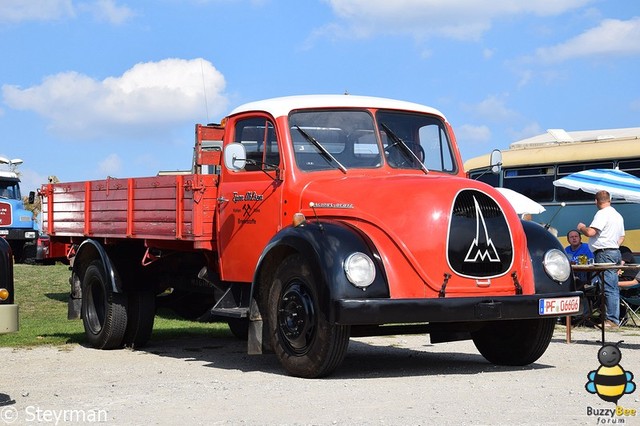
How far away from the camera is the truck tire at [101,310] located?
11.9m

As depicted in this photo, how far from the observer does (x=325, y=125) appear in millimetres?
9914

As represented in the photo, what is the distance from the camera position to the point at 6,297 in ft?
24.9

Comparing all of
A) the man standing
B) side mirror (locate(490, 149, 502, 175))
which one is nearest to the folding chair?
the man standing

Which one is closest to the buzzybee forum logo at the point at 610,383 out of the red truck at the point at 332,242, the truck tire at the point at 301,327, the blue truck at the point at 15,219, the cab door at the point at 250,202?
the red truck at the point at 332,242

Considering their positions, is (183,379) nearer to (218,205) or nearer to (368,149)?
(218,205)

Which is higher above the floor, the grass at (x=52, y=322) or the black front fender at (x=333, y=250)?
the black front fender at (x=333, y=250)

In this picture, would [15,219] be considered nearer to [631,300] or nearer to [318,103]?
[631,300]

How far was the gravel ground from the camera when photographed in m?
6.77

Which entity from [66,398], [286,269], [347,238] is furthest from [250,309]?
[66,398]

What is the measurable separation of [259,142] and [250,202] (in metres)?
0.60

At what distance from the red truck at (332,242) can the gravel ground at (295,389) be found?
438mm

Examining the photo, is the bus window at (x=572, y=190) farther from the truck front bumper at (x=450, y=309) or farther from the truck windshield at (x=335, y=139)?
the truck front bumper at (x=450, y=309)

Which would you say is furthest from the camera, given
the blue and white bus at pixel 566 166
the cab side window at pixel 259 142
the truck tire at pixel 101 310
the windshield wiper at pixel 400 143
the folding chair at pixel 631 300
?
the blue and white bus at pixel 566 166

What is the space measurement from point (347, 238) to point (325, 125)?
1790mm
